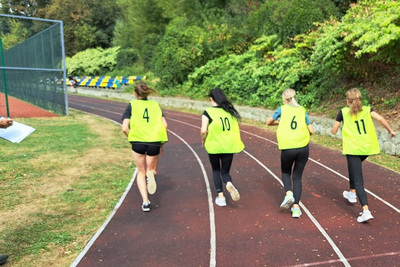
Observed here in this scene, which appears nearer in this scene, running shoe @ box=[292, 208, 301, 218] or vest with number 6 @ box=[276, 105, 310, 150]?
vest with number 6 @ box=[276, 105, 310, 150]

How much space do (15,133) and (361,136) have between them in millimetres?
4587

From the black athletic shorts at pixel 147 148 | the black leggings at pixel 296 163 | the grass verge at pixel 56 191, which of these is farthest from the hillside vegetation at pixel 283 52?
the grass verge at pixel 56 191

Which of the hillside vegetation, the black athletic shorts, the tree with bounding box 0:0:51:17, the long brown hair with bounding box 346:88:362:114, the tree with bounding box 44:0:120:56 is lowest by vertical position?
the black athletic shorts

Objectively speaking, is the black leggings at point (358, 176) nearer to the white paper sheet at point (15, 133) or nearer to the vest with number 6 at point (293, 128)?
the vest with number 6 at point (293, 128)

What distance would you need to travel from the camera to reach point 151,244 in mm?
4625

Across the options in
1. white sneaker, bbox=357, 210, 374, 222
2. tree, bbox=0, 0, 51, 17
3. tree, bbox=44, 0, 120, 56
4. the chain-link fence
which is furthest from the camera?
tree, bbox=0, 0, 51, 17

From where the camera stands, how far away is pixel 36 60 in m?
16.8

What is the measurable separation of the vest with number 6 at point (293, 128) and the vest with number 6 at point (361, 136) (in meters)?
0.66

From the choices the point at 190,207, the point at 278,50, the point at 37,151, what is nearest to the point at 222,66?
the point at 278,50

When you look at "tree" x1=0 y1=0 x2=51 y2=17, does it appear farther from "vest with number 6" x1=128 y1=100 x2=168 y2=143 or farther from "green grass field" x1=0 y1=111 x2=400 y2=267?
"vest with number 6" x1=128 y1=100 x2=168 y2=143

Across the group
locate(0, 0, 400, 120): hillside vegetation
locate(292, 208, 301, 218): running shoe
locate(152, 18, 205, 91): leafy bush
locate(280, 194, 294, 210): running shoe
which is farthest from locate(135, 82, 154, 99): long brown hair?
locate(152, 18, 205, 91): leafy bush

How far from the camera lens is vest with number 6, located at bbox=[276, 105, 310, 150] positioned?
511 cm

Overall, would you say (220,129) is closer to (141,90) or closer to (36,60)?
(141,90)

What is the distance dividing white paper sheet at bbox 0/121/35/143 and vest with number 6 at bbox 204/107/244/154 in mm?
2503
